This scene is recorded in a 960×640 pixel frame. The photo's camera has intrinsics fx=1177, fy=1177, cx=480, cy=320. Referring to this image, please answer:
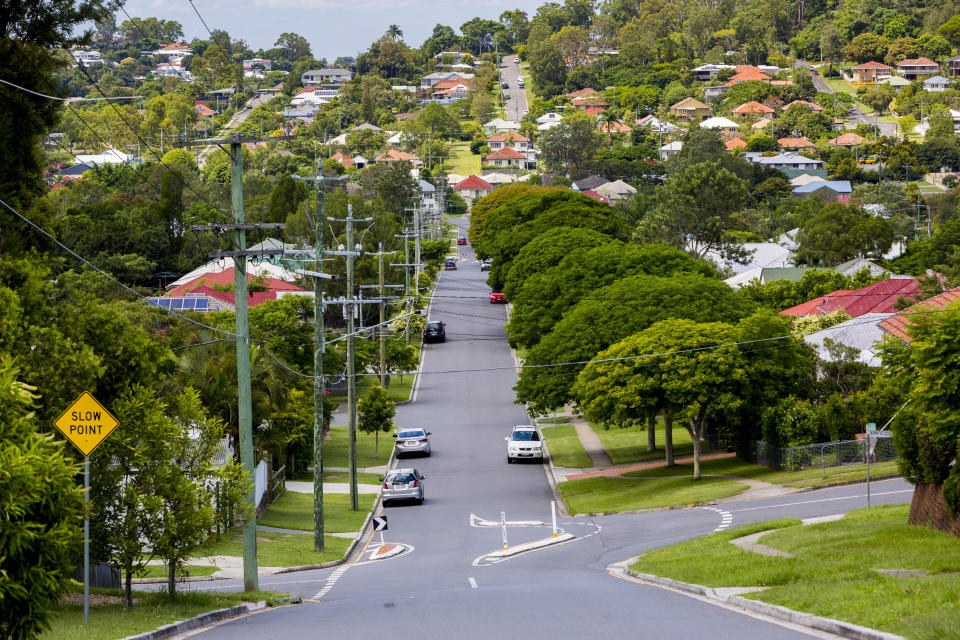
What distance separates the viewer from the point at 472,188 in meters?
192

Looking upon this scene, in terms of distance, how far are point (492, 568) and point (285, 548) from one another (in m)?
7.06

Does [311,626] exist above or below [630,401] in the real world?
below

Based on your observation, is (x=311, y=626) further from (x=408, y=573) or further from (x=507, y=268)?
(x=507, y=268)

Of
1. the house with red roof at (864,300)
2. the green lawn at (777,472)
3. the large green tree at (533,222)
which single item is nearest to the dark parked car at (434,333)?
the large green tree at (533,222)

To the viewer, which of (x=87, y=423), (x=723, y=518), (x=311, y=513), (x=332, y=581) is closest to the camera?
(x=87, y=423)

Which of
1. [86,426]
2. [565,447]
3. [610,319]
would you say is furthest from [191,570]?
[565,447]

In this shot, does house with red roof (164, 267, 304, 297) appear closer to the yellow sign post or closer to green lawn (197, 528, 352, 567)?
green lawn (197, 528, 352, 567)

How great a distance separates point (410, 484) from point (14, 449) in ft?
97.3

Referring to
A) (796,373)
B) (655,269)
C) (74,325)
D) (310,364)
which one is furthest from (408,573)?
(655,269)

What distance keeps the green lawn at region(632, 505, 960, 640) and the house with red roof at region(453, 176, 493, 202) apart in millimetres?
165901

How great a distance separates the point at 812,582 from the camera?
58.3ft

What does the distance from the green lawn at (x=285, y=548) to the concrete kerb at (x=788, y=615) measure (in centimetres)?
1137

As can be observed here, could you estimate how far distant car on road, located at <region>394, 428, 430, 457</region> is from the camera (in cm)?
5059

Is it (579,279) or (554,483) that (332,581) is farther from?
(579,279)
